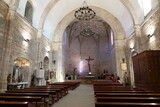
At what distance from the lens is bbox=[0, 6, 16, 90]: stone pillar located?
717cm

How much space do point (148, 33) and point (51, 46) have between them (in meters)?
12.5

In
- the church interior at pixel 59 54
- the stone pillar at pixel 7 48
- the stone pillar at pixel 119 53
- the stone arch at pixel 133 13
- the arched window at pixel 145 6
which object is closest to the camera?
the church interior at pixel 59 54

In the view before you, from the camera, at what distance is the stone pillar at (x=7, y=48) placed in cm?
717

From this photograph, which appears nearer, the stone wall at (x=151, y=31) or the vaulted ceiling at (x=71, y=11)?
the stone wall at (x=151, y=31)

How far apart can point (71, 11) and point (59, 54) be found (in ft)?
22.0

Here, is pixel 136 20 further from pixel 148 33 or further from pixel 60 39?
pixel 60 39

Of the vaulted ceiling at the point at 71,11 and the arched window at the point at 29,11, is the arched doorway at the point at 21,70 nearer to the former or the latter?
the vaulted ceiling at the point at 71,11

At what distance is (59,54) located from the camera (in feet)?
55.7

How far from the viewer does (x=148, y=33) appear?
9531mm

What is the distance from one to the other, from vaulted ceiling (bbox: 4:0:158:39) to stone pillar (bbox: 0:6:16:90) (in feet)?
5.61

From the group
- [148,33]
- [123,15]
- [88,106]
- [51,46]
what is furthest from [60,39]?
[88,106]

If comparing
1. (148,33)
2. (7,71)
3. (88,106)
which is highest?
(148,33)

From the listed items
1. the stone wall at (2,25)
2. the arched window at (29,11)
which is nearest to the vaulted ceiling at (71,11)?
the arched window at (29,11)

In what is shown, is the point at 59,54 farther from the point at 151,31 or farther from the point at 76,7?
the point at 151,31
